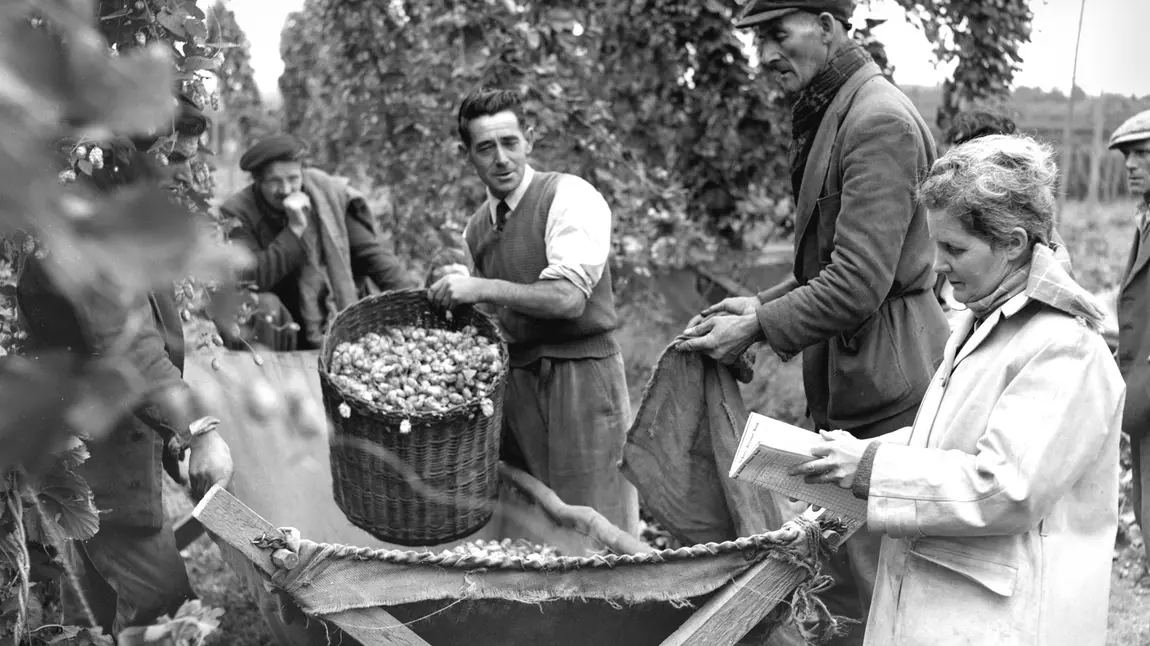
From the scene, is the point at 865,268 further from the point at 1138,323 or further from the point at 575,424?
the point at 1138,323

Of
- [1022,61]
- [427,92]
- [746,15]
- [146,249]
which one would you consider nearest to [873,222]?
[746,15]

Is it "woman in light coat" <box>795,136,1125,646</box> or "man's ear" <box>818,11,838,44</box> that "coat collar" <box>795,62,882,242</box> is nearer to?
"man's ear" <box>818,11,838,44</box>

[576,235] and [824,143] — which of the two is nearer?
[824,143]

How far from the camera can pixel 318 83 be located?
9812mm

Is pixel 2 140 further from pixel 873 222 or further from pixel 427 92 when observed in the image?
pixel 427 92

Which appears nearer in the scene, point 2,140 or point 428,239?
point 2,140

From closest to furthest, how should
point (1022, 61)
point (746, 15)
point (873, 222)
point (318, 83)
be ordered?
point (873, 222), point (746, 15), point (1022, 61), point (318, 83)

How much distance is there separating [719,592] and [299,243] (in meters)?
2.90

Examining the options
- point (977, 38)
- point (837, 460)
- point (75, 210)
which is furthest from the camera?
point (977, 38)

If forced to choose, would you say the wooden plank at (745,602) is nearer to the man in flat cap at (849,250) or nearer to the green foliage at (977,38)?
the man in flat cap at (849,250)

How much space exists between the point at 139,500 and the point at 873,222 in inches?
85.2

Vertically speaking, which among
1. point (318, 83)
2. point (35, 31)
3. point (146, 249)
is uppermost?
point (35, 31)

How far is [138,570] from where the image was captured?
128 inches

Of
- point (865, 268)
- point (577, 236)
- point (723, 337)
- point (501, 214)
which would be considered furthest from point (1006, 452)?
point (501, 214)
